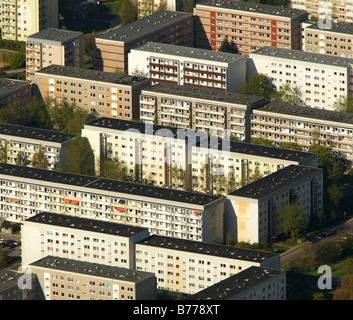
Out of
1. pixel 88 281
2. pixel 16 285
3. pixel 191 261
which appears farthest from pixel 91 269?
pixel 191 261

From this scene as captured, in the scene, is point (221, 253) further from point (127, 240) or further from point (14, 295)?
point (14, 295)

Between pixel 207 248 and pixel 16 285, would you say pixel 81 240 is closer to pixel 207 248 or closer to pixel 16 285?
pixel 16 285

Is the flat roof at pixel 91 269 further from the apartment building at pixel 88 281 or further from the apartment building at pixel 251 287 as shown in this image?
the apartment building at pixel 251 287

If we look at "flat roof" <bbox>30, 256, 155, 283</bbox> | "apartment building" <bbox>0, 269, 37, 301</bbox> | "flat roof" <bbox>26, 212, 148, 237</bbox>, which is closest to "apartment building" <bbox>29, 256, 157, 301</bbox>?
"flat roof" <bbox>30, 256, 155, 283</bbox>

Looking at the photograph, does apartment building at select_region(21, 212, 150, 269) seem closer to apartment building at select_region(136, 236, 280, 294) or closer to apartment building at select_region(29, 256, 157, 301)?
apartment building at select_region(136, 236, 280, 294)
